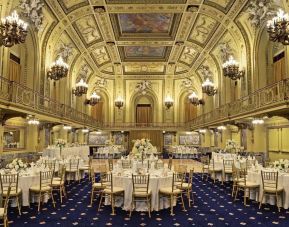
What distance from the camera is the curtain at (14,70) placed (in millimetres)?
15148

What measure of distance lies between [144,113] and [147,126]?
260cm

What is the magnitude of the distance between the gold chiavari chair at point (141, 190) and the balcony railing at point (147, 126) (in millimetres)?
22617

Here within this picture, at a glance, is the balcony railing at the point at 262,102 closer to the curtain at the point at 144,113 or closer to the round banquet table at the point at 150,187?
the round banquet table at the point at 150,187

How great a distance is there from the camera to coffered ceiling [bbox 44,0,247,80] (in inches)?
607

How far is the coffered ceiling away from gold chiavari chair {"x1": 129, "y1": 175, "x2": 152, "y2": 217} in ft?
34.2

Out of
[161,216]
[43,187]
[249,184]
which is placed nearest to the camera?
[161,216]

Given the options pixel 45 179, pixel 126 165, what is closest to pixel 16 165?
pixel 45 179

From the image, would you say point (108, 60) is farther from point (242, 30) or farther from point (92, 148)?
point (242, 30)

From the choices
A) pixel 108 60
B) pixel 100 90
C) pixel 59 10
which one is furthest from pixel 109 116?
pixel 59 10

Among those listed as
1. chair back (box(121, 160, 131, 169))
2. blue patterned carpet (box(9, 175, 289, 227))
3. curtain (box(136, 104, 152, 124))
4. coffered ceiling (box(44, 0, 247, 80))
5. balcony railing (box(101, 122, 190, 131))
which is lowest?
blue patterned carpet (box(9, 175, 289, 227))

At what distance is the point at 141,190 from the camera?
788 centimetres

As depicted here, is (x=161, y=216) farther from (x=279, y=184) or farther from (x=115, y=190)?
(x=279, y=184)

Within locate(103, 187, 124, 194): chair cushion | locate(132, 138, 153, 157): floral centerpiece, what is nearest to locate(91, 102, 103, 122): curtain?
locate(132, 138, 153, 157): floral centerpiece

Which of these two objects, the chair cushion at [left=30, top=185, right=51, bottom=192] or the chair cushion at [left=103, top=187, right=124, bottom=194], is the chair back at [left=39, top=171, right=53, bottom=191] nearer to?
the chair cushion at [left=30, top=185, right=51, bottom=192]
